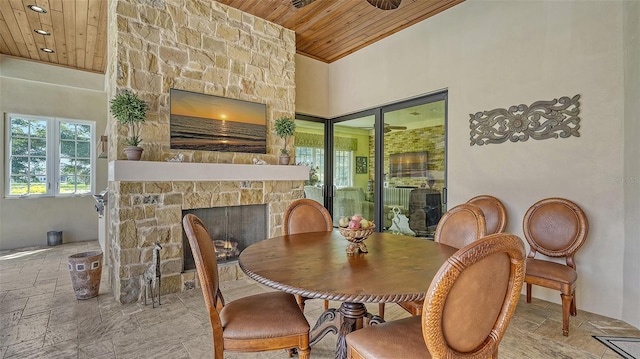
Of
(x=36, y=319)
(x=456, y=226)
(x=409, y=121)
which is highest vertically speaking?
(x=409, y=121)

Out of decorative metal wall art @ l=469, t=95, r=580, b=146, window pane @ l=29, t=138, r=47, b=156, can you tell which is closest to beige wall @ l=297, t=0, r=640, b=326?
decorative metal wall art @ l=469, t=95, r=580, b=146

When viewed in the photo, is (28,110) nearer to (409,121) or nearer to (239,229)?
(239,229)

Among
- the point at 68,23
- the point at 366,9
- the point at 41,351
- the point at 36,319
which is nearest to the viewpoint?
the point at 41,351

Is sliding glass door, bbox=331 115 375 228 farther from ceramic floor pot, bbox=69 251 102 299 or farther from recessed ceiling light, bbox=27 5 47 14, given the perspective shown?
recessed ceiling light, bbox=27 5 47 14

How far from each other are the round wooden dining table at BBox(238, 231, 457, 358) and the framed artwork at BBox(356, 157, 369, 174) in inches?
103

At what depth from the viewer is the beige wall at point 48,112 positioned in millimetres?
5062

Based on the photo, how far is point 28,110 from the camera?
5.21 m

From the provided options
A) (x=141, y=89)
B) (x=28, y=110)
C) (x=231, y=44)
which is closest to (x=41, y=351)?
(x=141, y=89)

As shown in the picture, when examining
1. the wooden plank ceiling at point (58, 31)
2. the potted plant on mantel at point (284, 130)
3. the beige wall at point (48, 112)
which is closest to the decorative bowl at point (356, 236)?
the potted plant on mantel at point (284, 130)

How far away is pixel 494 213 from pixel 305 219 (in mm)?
1934

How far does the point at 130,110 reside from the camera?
2814 millimetres

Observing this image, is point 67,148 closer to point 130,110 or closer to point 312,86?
point 130,110

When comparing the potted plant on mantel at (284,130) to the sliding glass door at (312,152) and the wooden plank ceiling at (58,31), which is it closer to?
the sliding glass door at (312,152)

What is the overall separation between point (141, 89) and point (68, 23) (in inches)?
82.9
